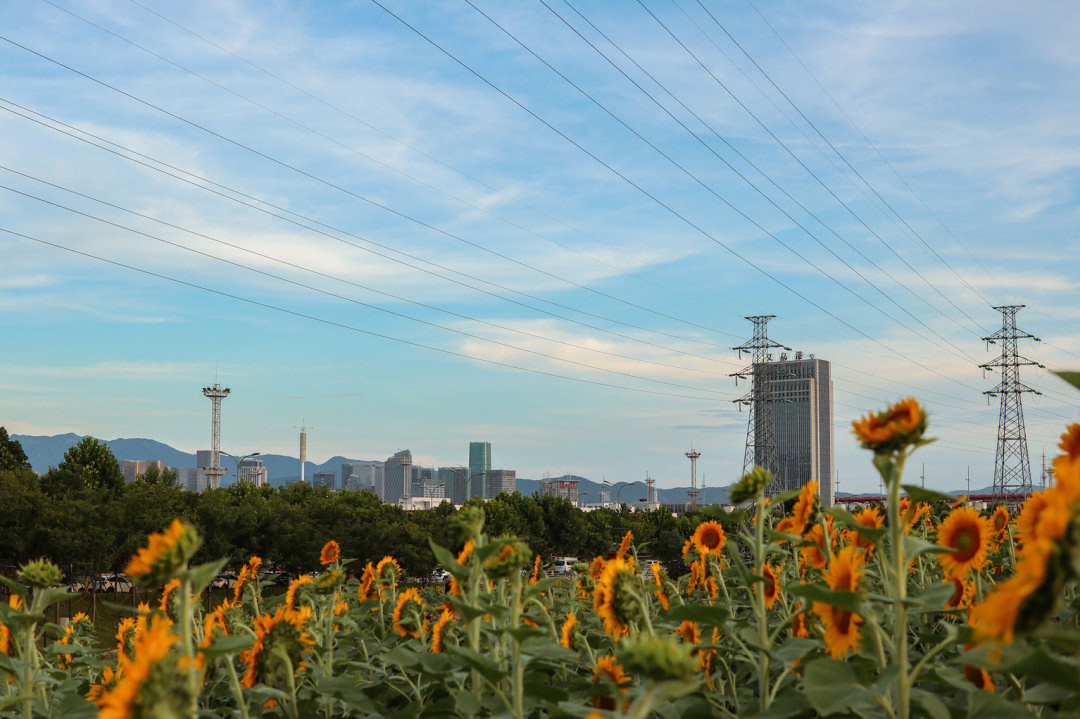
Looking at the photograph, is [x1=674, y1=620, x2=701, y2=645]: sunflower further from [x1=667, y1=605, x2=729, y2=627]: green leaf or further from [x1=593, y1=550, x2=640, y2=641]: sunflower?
[x1=667, y1=605, x2=729, y2=627]: green leaf

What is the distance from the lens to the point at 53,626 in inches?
137

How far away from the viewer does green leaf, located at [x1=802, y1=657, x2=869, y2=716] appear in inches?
76.6

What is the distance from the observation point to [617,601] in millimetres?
2686

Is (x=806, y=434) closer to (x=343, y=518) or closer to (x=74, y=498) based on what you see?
(x=343, y=518)

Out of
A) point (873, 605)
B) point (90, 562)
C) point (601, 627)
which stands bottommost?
point (90, 562)

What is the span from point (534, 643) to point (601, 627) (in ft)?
3.78

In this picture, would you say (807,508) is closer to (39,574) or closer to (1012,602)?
(1012,602)

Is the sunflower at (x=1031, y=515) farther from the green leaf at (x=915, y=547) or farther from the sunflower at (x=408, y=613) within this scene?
the sunflower at (x=408, y=613)

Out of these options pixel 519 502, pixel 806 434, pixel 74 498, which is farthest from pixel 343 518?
pixel 806 434

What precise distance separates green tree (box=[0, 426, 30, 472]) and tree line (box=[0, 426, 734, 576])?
0.14 m

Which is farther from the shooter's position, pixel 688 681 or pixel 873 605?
pixel 873 605

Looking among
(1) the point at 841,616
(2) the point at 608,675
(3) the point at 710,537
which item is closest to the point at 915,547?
(1) the point at 841,616

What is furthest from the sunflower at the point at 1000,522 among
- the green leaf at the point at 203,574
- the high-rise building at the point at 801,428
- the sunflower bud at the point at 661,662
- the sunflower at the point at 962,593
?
the high-rise building at the point at 801,428

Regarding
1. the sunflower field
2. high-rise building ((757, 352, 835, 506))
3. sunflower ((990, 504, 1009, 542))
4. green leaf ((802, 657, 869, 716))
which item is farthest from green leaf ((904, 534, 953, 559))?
high-rise building ((757, 352, 835, 506))
